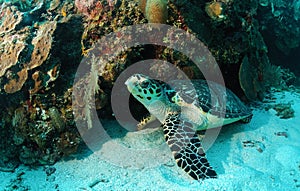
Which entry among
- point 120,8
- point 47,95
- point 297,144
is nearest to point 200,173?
point 297,144

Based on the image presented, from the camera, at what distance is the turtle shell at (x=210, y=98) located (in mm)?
3402

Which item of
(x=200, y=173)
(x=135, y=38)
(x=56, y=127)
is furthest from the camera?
(x=135, y=38)

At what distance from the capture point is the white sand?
2723 millimetres

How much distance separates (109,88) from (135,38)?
0.74m

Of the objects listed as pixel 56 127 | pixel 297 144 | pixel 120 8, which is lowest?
pixel 297 144

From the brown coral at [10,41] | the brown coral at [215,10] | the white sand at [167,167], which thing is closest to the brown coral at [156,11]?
the brown coral at [215,10]

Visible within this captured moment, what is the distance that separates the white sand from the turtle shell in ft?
1.10

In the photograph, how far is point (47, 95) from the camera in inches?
129

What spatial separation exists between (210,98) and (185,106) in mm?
354

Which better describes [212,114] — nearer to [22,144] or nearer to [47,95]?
[47,95]

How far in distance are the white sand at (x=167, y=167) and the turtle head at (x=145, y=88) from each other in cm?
52

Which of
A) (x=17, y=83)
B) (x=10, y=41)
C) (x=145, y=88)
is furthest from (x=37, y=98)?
(x=145, y=88)

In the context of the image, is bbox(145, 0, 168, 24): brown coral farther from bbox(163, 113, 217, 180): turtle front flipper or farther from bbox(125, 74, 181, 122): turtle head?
bbox(163, 113, 217, 180): turtle front flipper

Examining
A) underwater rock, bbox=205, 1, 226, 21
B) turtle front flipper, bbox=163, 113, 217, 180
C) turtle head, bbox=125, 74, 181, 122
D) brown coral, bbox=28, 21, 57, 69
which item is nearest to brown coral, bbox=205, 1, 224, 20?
underwater rock, bbox=205, 1, 226, 21
